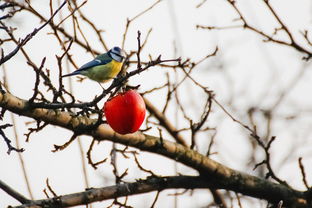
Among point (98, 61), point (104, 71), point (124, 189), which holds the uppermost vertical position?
point (104, 71)

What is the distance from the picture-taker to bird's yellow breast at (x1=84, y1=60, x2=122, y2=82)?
195 inches

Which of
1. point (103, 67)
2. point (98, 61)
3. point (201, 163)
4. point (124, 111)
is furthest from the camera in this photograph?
point (103, 67)

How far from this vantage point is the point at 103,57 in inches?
190

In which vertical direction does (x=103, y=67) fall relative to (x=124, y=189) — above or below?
above

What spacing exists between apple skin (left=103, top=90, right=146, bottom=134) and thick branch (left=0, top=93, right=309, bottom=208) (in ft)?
0.69

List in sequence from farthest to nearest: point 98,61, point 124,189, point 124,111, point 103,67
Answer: point 103,67, point 98,61, point 124,189, point 124,111

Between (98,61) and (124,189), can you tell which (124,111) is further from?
(98,61)

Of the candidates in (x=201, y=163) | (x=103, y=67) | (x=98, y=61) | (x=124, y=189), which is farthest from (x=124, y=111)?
(x=103, y=67)

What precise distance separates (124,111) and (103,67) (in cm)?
238

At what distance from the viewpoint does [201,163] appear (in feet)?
11.4

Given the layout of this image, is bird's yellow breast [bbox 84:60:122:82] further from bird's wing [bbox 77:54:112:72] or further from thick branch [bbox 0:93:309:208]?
thick branch [bbox 0:93:309:208]

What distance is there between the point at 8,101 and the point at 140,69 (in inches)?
31.4

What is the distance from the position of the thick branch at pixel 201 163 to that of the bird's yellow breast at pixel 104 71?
1782mm

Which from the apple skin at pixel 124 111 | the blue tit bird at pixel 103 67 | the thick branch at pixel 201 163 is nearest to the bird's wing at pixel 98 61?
the blue tit bird at pixel 103 67
